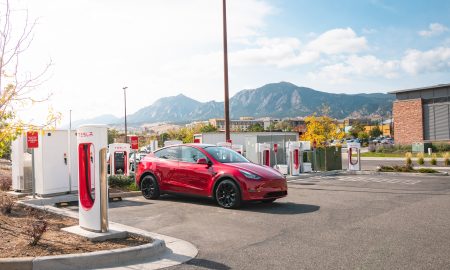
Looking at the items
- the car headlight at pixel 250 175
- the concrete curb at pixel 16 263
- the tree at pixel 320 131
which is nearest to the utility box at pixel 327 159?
the car headlight at pixel 250 175

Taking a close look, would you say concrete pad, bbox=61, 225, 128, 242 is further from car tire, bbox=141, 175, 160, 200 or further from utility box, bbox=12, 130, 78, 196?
utility box, bbox=12, 130, 78, 196

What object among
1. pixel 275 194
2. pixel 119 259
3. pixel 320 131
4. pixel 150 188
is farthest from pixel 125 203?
pixel 320 131

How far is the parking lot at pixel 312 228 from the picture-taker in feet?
18.3

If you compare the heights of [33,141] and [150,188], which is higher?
[33,141]

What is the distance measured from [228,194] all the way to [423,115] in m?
50.9

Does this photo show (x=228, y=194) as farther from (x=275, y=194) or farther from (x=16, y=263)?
(x=16, y=263)

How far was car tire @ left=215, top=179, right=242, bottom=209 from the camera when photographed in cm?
973

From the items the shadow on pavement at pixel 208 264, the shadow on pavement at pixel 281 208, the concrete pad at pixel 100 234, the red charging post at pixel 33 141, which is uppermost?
the red charging post at pixel 33 141

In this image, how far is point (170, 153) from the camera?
11523 millimetres

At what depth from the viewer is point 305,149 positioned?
73.2ft

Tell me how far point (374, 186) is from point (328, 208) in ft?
17.8

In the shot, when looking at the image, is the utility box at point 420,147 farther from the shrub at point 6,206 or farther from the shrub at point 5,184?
the shrub at point 6,206

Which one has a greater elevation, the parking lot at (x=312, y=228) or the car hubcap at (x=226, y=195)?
the car hubcap at (x=226, y=195)

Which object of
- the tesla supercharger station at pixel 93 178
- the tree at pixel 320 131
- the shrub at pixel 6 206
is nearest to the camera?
the tesla supercharger station at pixel 93 178
